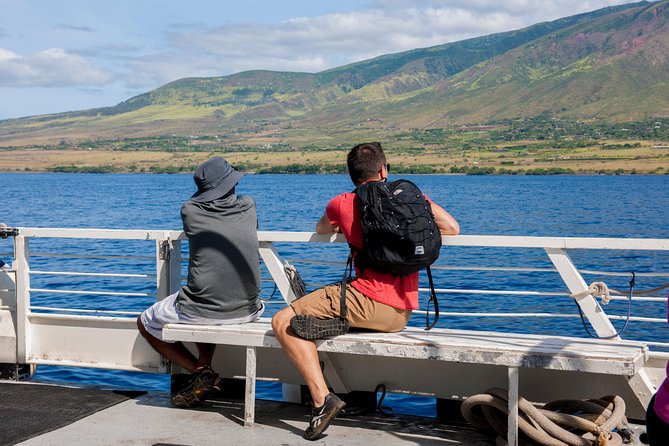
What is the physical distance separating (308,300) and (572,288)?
149cm

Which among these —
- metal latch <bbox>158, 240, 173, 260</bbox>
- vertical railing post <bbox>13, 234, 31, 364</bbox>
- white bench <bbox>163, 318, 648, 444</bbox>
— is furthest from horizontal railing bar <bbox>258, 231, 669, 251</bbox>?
vertical railing post <bbox>13, 234, 31, 364</bbox>

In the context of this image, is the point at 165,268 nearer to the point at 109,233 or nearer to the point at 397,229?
the point at 109,233

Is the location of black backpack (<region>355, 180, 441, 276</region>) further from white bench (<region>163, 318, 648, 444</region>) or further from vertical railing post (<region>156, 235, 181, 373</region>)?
vertical railing post (<region>156, 235, 181, 373</region>)

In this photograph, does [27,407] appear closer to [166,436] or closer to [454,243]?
[166,436]

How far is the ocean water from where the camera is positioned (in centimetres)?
2011

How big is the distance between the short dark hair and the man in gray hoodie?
31.5 inches

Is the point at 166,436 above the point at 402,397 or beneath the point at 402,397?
above

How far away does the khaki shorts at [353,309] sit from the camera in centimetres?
505

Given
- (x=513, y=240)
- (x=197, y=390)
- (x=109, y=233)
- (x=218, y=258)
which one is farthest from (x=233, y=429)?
(x=513, y=240)

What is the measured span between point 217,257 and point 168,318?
500 millimetres

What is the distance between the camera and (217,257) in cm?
557

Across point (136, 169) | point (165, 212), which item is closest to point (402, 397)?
point (165, 212)

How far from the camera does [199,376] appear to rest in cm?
580

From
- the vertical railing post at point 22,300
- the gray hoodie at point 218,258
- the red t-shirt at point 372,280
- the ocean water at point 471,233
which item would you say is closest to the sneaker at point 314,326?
the red t-shirt at point 372,280
